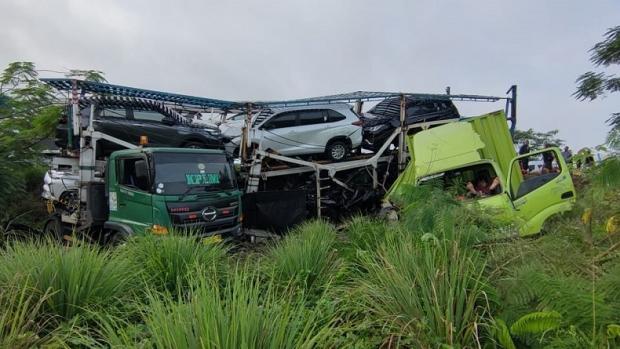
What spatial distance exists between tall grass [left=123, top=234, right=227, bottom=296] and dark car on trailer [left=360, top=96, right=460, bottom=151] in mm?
8492

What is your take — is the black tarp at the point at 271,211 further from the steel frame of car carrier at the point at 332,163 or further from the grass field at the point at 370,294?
the grass field at the point at 370,294

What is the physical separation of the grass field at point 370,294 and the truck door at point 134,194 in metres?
3.44

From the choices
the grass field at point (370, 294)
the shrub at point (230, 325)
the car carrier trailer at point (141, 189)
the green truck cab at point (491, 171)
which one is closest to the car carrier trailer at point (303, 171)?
the car carrier trailer at point (141, 189)

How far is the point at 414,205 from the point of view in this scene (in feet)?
16.2

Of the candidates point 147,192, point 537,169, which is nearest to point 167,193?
point 147,192

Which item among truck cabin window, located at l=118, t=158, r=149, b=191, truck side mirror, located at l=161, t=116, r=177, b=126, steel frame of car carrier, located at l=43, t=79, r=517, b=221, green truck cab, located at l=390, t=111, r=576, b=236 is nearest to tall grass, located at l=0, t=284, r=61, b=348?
green truck cab, located at l=390, t=111, r=576, b=236

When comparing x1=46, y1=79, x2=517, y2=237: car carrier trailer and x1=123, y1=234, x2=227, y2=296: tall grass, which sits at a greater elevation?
x1=46, y1=79, x2=517, y2=237: car carrier trailer

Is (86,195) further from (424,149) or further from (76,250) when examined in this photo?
(424,149)

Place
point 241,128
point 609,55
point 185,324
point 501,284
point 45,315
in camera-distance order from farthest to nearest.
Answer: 1. point 241,128
2. point 609,55
3. point 45,315
4. point 501,284
5. point 185,324

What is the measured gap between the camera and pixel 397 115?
12.8 metres

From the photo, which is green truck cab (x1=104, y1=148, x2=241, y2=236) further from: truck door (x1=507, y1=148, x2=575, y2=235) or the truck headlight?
truck door (x1=507, y1=148, x2=575, y2=235)

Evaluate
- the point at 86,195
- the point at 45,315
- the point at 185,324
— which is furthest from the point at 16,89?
the point at 185,324

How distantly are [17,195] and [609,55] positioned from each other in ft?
41.0

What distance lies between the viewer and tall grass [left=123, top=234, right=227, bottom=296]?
4276mm
